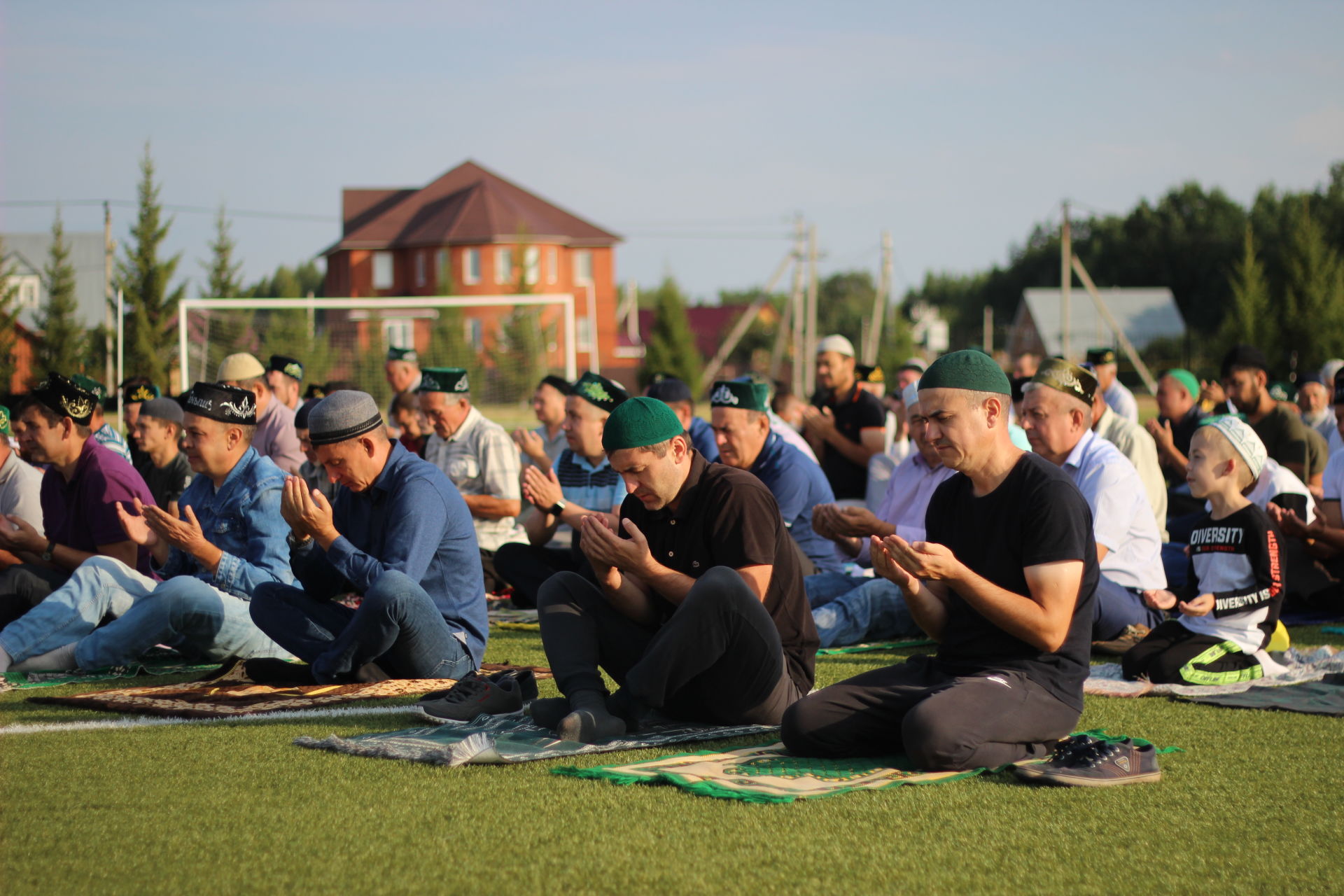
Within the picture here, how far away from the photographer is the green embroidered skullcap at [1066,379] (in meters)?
6.61

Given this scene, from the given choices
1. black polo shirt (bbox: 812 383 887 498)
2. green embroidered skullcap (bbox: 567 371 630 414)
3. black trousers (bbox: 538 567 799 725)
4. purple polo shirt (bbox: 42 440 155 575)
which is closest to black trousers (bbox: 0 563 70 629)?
purple polo shirt (bbox: 42 440 155 575)

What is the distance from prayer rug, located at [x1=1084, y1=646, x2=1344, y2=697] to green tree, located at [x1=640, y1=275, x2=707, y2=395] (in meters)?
40.6

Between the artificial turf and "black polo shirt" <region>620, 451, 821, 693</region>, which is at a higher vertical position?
"black polo shirt" <region>620, 451, 821, 693</region>

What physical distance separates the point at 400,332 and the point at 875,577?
2356 cm

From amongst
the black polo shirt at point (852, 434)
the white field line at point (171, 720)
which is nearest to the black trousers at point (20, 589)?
the white field line at point (171, 720)

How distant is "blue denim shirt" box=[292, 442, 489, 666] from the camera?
5605 millimetres

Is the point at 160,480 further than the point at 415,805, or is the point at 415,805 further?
the point at 160,480

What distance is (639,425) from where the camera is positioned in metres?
4.73

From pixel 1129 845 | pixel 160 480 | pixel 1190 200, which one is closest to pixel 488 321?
pixel 160 480

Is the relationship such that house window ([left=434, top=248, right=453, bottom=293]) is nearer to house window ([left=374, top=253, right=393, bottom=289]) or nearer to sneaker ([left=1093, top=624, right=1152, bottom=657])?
house window ([left=374, top=253, right=393, bottom=289])

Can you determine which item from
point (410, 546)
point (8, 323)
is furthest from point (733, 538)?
point (8, 323)

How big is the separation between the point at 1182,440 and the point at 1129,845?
8451 millimetres

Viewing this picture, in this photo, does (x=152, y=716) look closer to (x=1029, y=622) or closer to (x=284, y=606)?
(x=284, y=606)

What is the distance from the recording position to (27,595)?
7.05m
